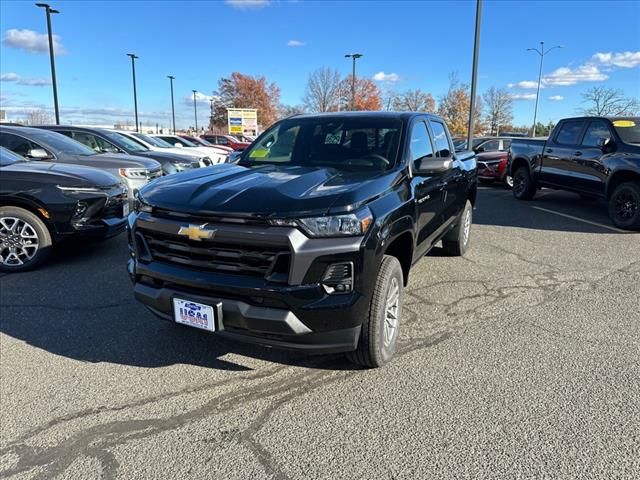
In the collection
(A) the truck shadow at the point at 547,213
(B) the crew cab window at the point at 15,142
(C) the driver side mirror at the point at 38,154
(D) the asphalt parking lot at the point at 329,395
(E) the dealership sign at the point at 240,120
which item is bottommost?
(D) the asphalt parking lot at the point at 329,395

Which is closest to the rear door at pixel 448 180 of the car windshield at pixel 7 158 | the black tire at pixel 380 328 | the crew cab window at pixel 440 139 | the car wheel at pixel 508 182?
the crew cab window at pixel 440 139

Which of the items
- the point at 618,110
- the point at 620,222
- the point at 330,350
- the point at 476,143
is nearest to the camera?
the point at 330,350

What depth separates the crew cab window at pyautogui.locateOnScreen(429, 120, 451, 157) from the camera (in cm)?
479

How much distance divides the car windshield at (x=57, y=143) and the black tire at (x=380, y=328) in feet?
22.3

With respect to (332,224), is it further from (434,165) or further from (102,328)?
(102,328)

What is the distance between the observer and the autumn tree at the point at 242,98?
61344 mm

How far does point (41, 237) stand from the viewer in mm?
5262

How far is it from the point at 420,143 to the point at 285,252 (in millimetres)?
2177

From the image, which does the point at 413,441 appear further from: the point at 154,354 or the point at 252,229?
the point at 154,354

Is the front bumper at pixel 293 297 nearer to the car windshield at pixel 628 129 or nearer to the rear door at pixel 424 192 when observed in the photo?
the rear door at pixel 424 192

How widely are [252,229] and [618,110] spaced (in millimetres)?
36789

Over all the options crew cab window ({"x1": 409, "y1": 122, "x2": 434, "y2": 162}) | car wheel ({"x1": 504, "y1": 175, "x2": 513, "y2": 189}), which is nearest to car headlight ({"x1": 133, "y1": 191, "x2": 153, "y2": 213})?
crew cab window ({"x1": 409, "y1": 122, "x2": 434, "y2": 162})

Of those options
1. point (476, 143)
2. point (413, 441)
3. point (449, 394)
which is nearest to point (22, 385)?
point (413, 441)

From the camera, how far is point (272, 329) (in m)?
2.60
